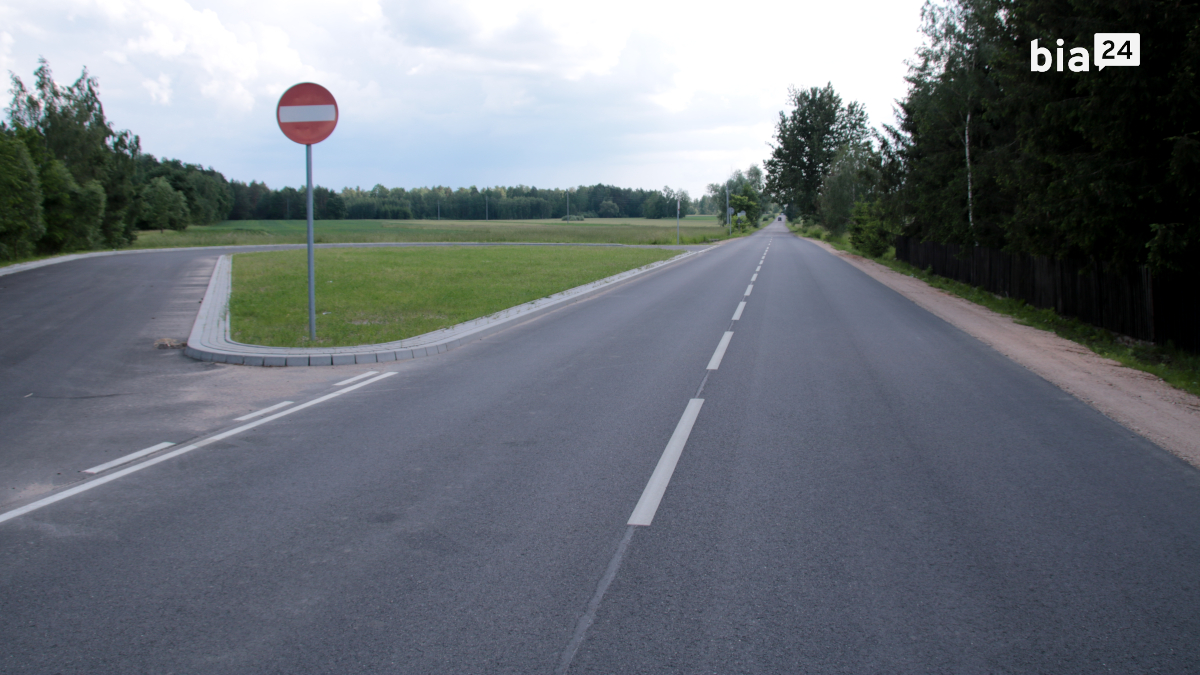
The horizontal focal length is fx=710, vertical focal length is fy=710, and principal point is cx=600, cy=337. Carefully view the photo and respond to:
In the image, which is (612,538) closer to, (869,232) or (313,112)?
(313,112)

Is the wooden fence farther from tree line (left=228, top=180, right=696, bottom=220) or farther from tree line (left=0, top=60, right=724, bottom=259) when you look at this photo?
tree line (left=228, top=180, right=696, bottom=220)

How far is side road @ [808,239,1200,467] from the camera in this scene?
625cm

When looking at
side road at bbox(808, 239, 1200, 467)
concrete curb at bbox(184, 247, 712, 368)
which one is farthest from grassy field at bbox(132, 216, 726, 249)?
side road at bbox(808, 239, 1200, 467)

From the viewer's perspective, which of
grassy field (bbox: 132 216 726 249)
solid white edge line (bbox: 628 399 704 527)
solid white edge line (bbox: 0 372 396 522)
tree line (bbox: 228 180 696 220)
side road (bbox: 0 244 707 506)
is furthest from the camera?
tree line (bbox: 228 180 696 220)

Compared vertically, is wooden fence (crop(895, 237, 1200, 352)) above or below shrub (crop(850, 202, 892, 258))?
below

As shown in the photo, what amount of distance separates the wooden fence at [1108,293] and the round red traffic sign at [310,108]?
12.4 metres

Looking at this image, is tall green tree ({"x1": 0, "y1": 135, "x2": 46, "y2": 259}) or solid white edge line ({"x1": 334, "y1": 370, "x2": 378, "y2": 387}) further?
tall green tree ({"x1": 0, "y1": 135, "x2": 46, "y2": 259})

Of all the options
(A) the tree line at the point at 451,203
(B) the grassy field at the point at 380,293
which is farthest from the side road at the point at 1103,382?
(A) the tree line at the point at 451,203

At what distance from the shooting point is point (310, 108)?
33.7 feet

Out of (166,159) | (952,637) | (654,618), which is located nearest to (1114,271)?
(952,637)

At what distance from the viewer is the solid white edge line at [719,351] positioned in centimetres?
902

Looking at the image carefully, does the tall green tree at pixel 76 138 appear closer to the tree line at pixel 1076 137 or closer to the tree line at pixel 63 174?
the tree line at pixel 63 174

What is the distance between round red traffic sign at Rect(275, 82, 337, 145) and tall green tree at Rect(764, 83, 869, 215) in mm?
82169

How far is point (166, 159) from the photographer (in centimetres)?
10631
